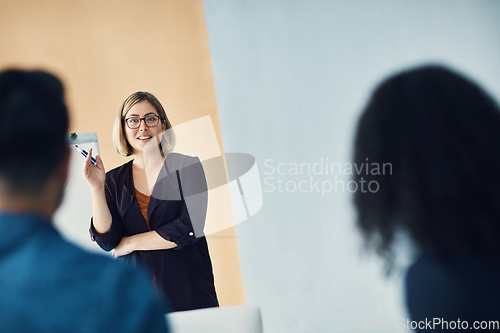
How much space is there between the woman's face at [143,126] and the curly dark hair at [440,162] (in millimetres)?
1958

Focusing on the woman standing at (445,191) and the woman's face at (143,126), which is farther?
the woman's face at (143,126)

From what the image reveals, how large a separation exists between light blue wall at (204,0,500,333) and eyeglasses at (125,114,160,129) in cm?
60

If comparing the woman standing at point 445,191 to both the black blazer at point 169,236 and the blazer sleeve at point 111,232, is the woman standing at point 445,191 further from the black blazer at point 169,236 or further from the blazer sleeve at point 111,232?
the blazer sleeve at point 111,232

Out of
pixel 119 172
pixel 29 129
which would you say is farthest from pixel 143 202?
pixel 29 129

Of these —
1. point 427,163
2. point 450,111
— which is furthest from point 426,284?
point 450,111

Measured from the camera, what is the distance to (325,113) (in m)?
3.32

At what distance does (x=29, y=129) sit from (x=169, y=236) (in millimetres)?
1912

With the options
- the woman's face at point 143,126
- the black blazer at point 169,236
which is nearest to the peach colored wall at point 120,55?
the woman's face at point 143,126

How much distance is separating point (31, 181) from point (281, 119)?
267cm

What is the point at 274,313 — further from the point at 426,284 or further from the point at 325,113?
the point at 426,284

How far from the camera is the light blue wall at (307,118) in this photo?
326cm

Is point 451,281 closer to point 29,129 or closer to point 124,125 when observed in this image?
point 29,129

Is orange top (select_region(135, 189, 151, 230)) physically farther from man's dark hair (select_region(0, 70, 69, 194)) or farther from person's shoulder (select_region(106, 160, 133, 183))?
man's dark hair (select_region(0, 70, 69, 194))

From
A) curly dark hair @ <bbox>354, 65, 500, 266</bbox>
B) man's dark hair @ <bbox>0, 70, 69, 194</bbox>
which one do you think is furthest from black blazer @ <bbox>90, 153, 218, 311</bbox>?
man's dark hair @ <bbox>0, 70, 69, 194</bbox>
